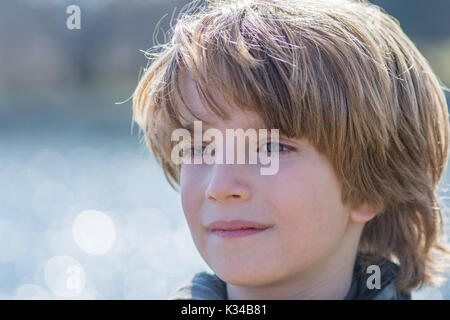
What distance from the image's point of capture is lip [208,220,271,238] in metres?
1.03

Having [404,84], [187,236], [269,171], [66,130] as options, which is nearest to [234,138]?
[269,171]

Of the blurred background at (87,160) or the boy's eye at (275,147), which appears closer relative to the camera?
the boy's eye at (275,147)

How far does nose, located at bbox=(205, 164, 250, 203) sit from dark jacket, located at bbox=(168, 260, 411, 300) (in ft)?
0.99

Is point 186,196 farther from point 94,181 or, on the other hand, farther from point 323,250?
point 94,181

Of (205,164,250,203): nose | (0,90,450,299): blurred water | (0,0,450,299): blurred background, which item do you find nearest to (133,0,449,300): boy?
(205,164,250,203): nose

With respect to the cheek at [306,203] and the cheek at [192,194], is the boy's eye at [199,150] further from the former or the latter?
the cheek at [306,203]

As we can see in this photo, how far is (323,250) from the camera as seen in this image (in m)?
1.09

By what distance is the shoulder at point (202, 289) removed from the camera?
4.03ft

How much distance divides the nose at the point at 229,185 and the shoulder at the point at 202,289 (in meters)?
0.30

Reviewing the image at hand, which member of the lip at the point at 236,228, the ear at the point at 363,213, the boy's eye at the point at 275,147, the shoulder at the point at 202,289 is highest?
the boy's eye at the point at 275,147

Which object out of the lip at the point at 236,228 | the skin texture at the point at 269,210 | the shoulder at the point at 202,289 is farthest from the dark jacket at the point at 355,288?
the lip at the point at 236,228

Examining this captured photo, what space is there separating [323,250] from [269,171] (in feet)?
0.66

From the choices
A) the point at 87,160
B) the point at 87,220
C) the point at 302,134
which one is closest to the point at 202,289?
the point at 302,134

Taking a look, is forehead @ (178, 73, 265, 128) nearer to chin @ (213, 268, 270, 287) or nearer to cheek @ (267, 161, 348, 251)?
cheek @ (267, 161, 348, 251)
